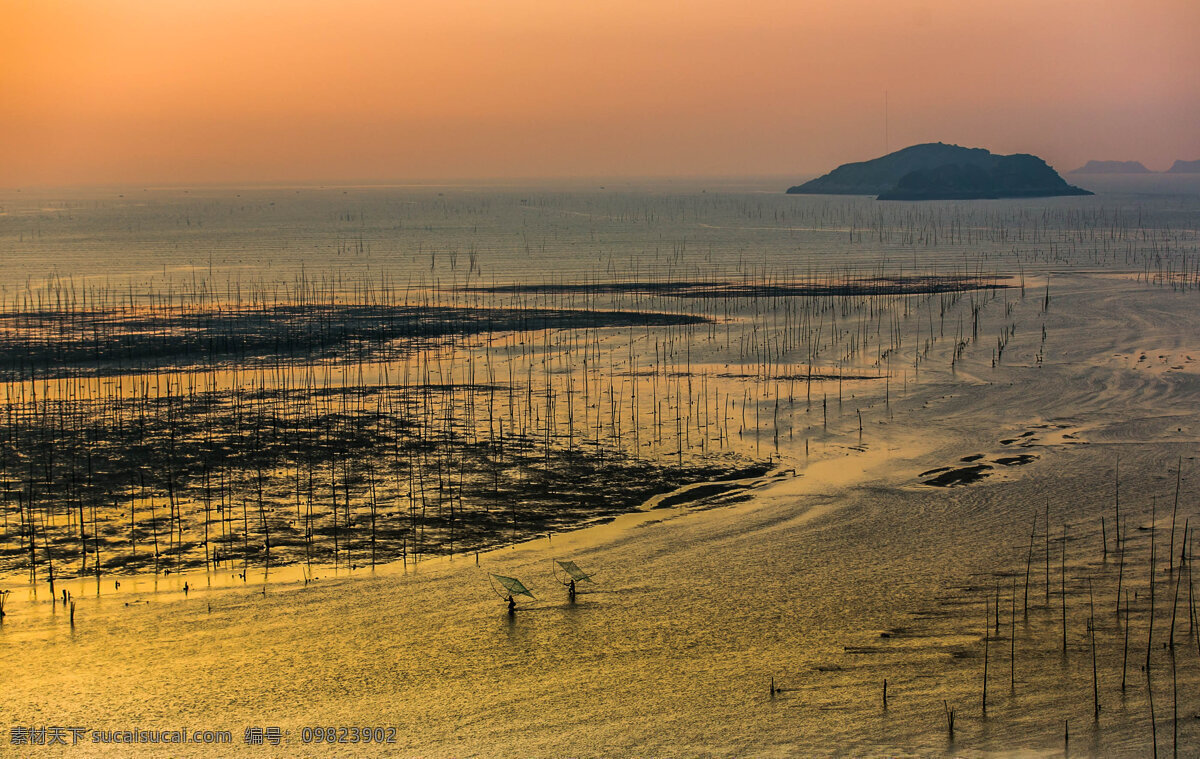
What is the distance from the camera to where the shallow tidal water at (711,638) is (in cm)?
1047

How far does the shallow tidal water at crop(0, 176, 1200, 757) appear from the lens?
34.3 ft

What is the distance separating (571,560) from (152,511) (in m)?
6.97

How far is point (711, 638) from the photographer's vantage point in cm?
1270

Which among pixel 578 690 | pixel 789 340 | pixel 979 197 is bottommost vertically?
pixel 578 690

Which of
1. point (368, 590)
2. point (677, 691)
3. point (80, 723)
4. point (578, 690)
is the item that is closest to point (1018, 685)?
point (677, 691)

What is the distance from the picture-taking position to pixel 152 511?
17.3 meters

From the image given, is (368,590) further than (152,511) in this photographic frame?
No

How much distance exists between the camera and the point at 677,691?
11.3m

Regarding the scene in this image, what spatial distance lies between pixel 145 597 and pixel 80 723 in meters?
3.24

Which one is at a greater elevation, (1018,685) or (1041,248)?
(1041,248)

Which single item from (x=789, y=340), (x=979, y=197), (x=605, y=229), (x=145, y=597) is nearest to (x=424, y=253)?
(x=605, y=229)

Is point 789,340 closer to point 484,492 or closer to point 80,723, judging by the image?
point 484,492

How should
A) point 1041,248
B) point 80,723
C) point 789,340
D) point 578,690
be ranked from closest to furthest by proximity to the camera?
point 80,723 → point 578,690 → point 789,340 → point 1041,248

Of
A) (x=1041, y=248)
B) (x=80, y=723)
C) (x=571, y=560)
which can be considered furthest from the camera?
(x=1041, y=248)
